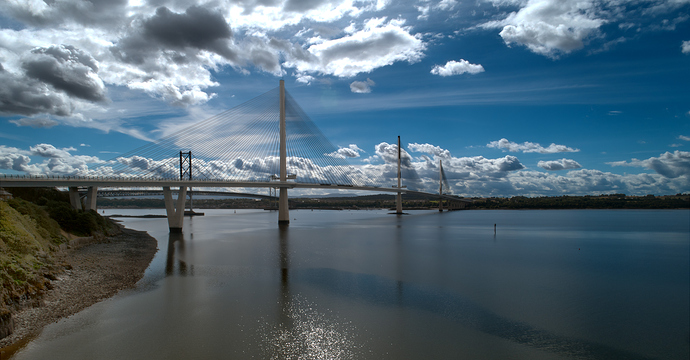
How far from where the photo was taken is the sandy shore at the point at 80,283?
10194 millimetres

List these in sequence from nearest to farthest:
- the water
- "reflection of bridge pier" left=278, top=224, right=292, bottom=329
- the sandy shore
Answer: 1. the water
2. the sandy shore
3. "reflection of bridge pier" left=278, top=224, right=292, bottom=329

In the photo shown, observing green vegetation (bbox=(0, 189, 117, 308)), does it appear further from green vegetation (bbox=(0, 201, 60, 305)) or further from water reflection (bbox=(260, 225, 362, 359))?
water reflection (bbox=(260, 225, 362, 359))

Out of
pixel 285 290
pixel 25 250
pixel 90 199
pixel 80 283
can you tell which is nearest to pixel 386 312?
pixel 285 290

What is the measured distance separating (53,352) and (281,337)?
6139 mm

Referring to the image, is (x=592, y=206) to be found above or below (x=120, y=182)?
below

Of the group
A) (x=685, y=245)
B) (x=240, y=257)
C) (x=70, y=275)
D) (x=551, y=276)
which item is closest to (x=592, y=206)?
(x=685, y=245)

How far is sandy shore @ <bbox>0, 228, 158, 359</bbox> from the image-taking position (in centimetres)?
1019

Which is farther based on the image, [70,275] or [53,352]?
[70,275]

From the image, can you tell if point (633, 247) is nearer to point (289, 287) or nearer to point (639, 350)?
point (639, 350)

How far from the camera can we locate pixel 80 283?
14.8m

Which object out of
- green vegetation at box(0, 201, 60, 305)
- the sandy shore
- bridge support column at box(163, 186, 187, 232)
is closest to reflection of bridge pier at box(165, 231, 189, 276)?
the sandy shore

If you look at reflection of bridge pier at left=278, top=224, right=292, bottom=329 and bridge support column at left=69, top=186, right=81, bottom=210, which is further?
bridge support column at left=69, top=186, right=81, bottom=210

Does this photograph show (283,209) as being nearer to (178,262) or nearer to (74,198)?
(74,198)

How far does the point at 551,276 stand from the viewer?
771 inches
